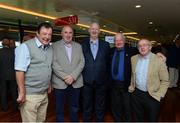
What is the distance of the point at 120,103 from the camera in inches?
154

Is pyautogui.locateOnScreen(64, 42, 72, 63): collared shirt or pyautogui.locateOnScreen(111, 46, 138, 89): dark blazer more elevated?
pyautogui.locateOnScreen(64, 42, 72, 63): collared shirt

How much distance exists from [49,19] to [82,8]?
213cm

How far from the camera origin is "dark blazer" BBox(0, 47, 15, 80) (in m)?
5.04

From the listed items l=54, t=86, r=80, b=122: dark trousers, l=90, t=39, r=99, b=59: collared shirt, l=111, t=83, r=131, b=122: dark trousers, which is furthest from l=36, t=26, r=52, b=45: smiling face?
l=111, t=83, r=131, b=122: dark trousers

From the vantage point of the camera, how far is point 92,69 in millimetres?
3561

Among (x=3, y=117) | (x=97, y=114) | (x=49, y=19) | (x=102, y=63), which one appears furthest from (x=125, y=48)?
(x=49, y=19)

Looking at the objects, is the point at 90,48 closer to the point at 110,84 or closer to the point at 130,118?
the point at 110,84

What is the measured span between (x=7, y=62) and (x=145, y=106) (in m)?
3.03

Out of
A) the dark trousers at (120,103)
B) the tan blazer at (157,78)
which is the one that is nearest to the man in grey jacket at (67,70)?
the dark trousers at (120,103)

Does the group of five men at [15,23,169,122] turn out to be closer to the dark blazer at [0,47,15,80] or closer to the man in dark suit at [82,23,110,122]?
the man in dark suit at [82,23,110,122]

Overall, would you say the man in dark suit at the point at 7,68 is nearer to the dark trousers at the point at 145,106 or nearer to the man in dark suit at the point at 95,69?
the man in dark suit at the point at 95,69

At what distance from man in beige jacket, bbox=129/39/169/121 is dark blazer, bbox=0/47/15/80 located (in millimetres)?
2778

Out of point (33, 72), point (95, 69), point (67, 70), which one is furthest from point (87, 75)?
point (33, 72)

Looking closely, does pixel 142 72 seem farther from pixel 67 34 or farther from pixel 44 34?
pixel 44 34
